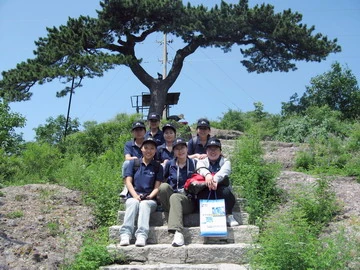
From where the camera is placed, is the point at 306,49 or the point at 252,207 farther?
the point at 306,49

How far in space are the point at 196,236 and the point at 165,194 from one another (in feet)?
2.26

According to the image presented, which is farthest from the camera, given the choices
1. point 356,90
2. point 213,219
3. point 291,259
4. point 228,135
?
point 356,90

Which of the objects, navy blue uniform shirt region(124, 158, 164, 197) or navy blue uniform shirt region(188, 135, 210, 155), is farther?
navy blue uniform shirt region(188, 135, 210, 155)

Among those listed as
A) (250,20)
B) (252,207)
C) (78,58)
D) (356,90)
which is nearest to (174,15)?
(250,20)

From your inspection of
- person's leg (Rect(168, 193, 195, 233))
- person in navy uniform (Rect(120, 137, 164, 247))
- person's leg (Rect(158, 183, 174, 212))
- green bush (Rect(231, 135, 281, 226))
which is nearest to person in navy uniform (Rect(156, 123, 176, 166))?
person in navy uniform (Rect(120, 137, 164, 247))

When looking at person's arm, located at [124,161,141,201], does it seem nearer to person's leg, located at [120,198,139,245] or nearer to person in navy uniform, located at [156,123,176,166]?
person's leg, located at [120,198,139,245]

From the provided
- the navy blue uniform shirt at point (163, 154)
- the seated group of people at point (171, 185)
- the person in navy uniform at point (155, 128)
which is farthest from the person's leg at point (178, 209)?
the person in navy uniform at point (155, 128)

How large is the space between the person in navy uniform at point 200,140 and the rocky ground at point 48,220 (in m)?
1.58

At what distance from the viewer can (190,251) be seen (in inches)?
196

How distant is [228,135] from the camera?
13.9 metres

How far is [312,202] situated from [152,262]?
2309mm

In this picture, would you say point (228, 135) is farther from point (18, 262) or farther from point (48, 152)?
point (18, 262)

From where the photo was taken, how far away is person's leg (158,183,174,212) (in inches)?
216

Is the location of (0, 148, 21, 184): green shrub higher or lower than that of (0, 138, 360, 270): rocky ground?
higher
